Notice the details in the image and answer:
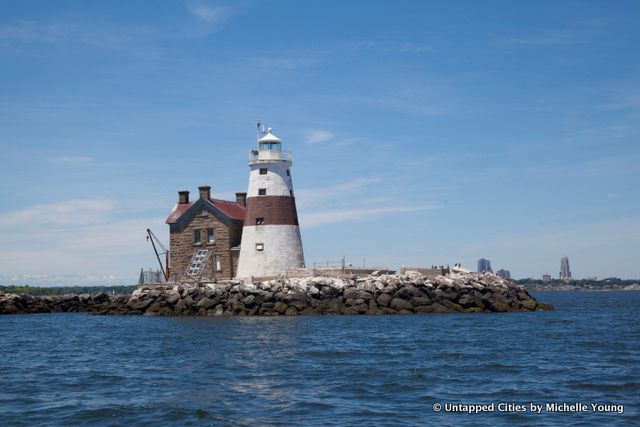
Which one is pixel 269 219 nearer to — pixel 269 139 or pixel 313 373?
pixel 269 139

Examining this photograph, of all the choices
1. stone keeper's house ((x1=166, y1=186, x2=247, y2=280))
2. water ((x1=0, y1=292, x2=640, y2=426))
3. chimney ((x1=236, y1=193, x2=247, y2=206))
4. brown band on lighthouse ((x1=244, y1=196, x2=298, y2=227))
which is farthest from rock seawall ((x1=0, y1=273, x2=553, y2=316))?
chimney ((x1=236, y1=193, x2=247, y2=206))

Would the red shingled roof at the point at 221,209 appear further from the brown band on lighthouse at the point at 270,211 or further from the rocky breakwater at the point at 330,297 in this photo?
the rocky breakwater at the point at 330,297

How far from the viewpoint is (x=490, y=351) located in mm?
24391

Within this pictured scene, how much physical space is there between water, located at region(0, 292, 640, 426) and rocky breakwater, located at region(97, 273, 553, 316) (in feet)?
14.2

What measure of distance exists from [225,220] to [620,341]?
2356 cm

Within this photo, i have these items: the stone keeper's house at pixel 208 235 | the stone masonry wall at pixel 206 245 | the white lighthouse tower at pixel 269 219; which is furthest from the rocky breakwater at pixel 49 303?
the white lighthouse tower at pixel 269 219

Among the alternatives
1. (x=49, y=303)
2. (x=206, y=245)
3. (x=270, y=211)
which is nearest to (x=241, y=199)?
(x=206, y=245)

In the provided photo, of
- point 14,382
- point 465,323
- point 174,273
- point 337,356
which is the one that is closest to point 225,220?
point 174,273

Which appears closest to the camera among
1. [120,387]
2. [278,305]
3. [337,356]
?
[120,387]

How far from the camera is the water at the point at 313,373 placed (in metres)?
15.7

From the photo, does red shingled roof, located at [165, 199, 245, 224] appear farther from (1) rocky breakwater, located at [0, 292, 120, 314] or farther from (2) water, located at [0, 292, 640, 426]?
(2) water, located at [0, 292, 640, 426]

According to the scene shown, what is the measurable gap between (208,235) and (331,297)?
989 centimetres

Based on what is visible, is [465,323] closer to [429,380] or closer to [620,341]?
[620,341]

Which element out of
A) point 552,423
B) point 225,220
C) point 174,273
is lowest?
point 552,423
